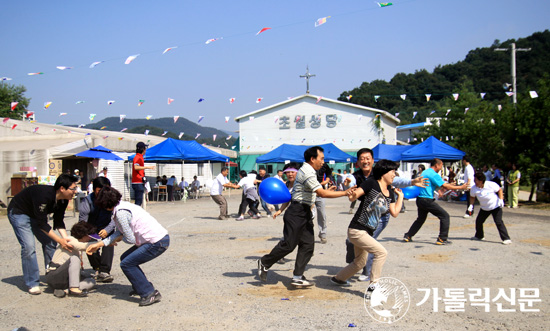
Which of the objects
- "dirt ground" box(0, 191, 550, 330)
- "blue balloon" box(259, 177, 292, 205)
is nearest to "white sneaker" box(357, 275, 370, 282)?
"dirt ground" box(0, 191, 550, 330)

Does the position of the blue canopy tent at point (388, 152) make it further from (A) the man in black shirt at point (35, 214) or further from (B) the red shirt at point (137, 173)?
(A) the man in black shirt at point (35, 214)

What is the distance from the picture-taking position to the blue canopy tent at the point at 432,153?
66.3ft

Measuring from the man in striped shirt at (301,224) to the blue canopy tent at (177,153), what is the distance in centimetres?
1664

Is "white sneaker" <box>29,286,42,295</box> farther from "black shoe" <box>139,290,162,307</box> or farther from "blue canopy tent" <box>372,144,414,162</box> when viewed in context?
"blue canopy tent" <box>372,144,414,162</box>

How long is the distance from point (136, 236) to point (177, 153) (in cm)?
1709

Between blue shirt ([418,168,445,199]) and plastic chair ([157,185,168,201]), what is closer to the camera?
blue shirt ([418,168,445,199])

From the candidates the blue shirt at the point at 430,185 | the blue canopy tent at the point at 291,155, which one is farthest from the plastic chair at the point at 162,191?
the blue shirt at the point at 430,185

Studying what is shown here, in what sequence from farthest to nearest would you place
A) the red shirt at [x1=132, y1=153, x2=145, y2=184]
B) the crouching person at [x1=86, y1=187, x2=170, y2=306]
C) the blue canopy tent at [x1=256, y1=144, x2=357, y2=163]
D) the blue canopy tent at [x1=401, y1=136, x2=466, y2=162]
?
the blue canopy tent at [x1=256, y1=144, x2=357, y2=163], the blue canopy tent at [x1=401, y1=136, x2=466, y2=162], the red shirt at [x1=132, y1=153, x2=145, y2=184], the crouching person at [x1=86, y1=187, x2=170, y2=306]

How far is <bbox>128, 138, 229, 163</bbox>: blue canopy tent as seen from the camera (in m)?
21.5

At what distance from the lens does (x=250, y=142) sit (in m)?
41.9

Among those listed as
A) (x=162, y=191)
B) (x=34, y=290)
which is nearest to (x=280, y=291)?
(x=34, y=290)

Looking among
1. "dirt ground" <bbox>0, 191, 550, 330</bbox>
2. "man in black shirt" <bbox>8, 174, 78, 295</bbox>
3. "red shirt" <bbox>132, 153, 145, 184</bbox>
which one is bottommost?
"dirt ground" <bbox>0, 191, 550, 330</bbox>

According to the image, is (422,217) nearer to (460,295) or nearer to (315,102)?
(460,295)

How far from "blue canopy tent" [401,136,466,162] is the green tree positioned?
40.8 meters
